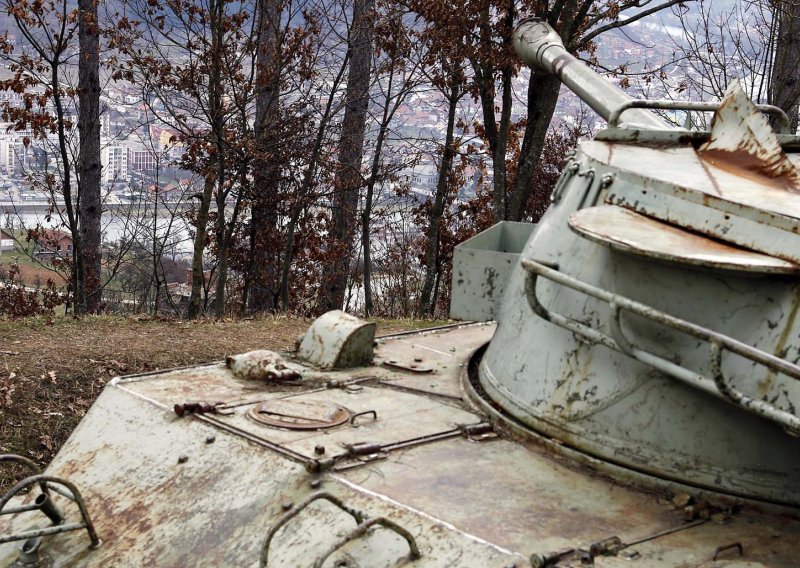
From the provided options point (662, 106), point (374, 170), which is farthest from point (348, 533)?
point (374, 170)

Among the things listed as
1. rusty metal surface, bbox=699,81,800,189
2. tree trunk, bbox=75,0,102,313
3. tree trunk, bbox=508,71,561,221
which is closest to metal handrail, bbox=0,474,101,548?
rusty metal surface, bbox=699,81,800,189

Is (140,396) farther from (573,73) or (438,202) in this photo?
(438,202)

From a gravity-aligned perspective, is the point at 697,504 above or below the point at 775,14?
below

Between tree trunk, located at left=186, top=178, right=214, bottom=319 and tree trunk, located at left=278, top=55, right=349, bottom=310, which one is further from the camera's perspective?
tree trunk, located at left=278, top=55, right=349, bottom=310

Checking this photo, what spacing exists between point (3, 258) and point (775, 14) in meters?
12.9

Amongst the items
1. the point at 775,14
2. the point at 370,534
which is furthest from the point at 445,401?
the point at 775,14

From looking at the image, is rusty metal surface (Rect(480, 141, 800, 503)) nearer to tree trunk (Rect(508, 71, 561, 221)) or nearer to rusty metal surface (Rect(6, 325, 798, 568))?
rusty metal surface (Rect(6, 325, 798, 568))

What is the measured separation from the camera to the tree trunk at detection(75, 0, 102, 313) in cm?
1580

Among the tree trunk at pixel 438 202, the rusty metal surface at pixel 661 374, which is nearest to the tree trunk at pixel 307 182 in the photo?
the tree trunk at pixel 438 202

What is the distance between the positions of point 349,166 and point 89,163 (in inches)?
154

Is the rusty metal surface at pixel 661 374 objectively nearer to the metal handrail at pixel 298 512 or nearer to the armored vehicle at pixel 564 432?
the armored vehicle at pixel 564 432

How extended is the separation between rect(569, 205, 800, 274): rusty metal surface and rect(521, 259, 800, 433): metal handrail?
229mm

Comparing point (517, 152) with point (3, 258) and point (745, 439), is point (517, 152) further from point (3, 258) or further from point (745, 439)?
point (745, 439)

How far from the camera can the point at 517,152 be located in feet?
64.5
